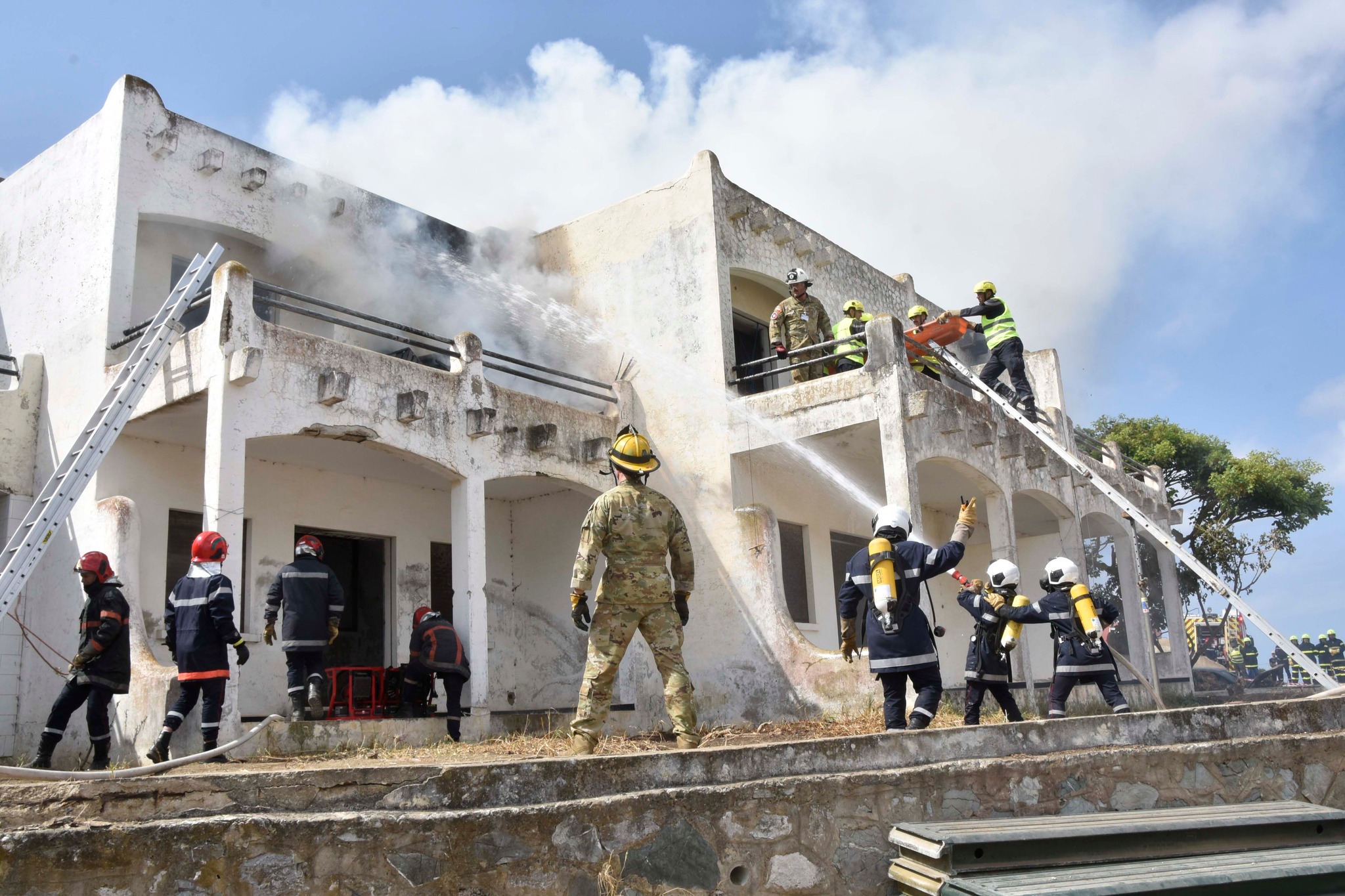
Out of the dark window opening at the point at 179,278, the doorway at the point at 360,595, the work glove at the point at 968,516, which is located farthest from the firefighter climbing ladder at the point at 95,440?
the work glove at the point at 968,516

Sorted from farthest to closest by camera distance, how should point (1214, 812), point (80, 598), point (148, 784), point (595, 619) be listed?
point (80, 598) → point (595, 619) → point (1214, 812) → point (148, 784)

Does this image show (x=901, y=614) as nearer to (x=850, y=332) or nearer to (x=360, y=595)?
(x=850, y=332)

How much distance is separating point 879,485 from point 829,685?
3.40 m

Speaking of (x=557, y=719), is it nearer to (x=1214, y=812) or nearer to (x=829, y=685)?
(x=829, y=685)

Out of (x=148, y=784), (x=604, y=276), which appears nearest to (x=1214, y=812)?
(x=148, y=784)

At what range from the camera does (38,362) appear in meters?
11.6

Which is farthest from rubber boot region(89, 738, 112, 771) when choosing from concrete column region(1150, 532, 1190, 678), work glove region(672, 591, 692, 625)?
concrete column region(1150, 532, 1190, 678)

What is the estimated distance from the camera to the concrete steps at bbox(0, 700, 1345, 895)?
3992 mm

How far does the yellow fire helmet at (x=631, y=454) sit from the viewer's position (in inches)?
275

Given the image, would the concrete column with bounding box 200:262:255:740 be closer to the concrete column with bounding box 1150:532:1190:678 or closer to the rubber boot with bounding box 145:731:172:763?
the rubber boot with bounding box 145:731:172:763

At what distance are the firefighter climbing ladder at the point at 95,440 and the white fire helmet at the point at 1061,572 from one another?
23.8ft

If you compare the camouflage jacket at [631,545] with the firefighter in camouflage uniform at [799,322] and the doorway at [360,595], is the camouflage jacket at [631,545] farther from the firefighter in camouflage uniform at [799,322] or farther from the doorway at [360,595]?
the doorway at [360,595]

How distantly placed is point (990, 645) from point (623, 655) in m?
3.06

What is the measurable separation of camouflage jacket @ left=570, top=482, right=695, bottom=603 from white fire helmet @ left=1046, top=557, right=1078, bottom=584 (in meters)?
3.16
